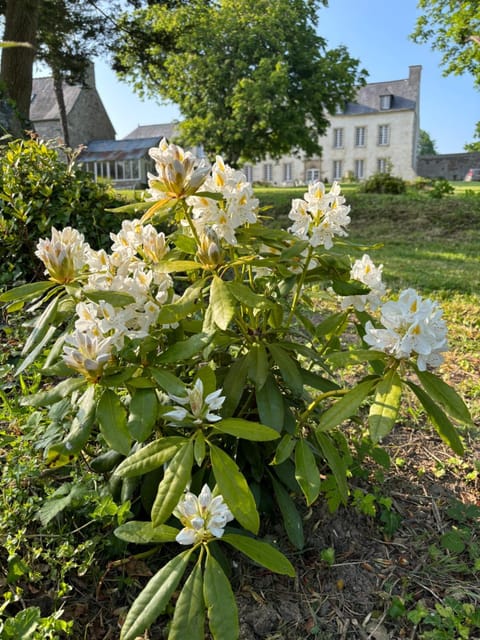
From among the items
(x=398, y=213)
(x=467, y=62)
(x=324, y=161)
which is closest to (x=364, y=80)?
(x=467, y=62)

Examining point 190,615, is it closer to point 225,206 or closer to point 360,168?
point 225,206

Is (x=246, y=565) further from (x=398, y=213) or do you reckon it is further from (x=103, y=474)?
(x=398, y=213)

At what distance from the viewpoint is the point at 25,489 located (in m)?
1.34

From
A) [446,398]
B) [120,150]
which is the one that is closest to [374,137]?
[120,150]

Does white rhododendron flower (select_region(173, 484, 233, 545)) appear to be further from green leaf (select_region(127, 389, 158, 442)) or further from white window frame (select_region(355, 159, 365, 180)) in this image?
white window frame (select_region(355, 159, 365, 180))

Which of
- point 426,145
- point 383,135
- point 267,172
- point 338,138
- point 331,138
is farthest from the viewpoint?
point 426,145

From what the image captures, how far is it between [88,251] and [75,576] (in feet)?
2.65

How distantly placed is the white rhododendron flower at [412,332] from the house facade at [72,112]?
27557mm

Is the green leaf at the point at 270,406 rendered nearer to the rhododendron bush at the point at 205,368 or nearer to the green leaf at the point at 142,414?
the rhododendron bush at the point at 205,368

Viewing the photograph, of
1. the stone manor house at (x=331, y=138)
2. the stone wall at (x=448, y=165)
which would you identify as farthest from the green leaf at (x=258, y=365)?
the stone wall at (x=448, y=165)

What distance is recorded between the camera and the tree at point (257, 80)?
15.6m

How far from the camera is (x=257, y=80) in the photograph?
15531mm

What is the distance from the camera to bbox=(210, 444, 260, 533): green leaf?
887 millimetres

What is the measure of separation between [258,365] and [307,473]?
267 mm
